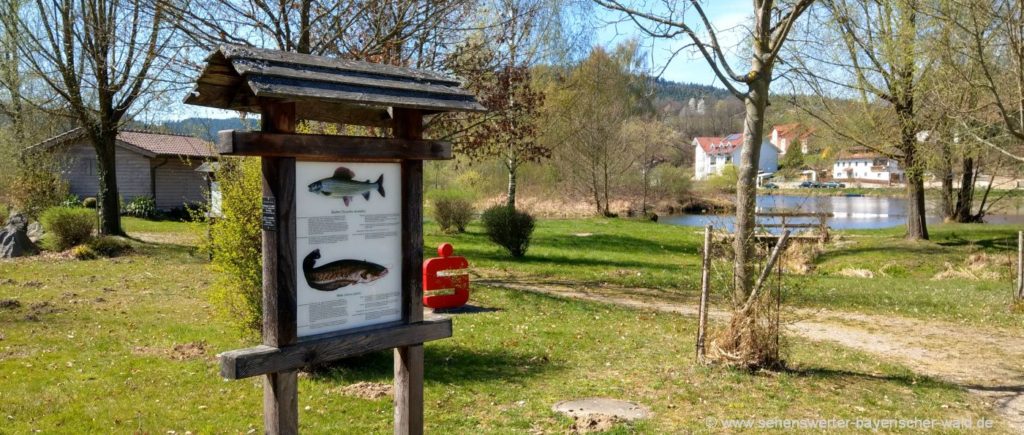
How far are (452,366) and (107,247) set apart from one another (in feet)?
43.0

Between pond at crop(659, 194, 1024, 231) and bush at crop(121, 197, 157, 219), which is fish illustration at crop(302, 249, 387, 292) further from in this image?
bush at crop(121, 197, 157, 219)

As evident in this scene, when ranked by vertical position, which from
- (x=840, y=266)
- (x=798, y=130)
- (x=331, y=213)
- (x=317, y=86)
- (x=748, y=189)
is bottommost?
(x=840, y=266)

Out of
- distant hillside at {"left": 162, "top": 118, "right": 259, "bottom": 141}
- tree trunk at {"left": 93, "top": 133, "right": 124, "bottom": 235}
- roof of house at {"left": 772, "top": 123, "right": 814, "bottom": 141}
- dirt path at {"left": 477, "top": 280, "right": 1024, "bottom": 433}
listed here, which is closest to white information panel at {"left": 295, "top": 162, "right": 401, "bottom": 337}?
distant hillside at {"left": 162, "top": 118, "right": 259, "bottom": 141}

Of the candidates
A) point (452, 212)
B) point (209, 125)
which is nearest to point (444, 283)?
point (209, 125)

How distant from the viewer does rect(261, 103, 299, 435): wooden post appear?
4.15m

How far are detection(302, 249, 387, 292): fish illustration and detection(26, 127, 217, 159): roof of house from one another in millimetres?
27653

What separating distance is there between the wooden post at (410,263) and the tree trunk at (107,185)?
1859 cm

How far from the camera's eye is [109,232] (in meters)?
20.5

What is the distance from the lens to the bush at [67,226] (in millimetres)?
17234

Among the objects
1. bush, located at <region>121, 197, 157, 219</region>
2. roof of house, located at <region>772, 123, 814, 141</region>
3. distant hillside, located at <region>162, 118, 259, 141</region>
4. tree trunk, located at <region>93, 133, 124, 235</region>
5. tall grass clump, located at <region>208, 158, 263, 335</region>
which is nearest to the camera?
tall grass clump, located at <region>208, 158, 263, 335</region>

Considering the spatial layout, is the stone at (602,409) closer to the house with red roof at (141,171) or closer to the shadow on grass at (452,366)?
the shadow on grass at (452,366)

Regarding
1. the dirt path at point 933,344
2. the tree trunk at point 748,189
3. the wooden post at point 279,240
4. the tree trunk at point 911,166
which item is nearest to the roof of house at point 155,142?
the dirt path at point 933,344

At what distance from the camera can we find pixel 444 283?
11336 mm

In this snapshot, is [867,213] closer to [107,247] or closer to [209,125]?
[209,125]
